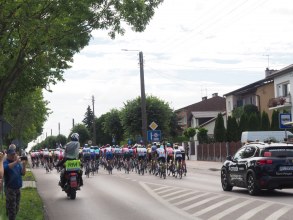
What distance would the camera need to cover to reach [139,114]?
62719mm

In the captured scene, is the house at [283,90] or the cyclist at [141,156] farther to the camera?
the house at [283,90]

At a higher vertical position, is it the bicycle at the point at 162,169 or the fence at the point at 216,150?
the fence at the point at 216,150

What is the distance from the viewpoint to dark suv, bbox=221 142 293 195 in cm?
1650

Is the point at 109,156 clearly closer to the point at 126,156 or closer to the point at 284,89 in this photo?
the point at 126,156

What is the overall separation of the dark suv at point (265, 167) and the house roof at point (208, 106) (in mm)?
87254

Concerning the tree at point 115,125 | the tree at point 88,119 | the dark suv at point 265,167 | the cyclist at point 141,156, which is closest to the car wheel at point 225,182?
the dark suv at point 265,167

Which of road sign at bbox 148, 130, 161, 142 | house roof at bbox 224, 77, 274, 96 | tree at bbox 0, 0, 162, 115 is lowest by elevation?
road sign at bbox 148, 130, 161, 142

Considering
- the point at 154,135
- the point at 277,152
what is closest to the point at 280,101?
the point at 154,135

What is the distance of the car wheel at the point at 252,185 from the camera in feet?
54.6

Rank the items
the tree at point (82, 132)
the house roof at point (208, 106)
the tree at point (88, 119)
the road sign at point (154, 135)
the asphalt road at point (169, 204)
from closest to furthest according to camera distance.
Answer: the asphalt road at point (169, 204), the road sign at point (154, 135), the house roof at point (208, 106), the tree at point (82, 132), the tree at point (88, 119)

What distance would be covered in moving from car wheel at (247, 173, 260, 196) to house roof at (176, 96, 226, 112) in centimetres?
8768

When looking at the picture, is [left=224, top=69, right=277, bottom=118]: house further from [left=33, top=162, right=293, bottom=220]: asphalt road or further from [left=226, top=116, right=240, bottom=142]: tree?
[left=33, top=162, right=293, bottom=220]: asphalt road

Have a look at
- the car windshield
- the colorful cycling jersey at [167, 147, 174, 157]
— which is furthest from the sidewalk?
the car windshield

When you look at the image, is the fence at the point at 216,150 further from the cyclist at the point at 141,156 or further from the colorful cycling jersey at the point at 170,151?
the colorful cycling jersey at the point at 170,151
